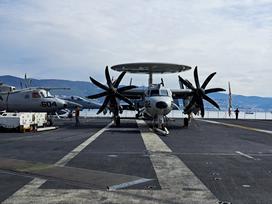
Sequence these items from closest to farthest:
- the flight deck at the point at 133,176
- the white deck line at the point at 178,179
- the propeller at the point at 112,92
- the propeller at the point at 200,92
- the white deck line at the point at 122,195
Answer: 1. the white deck line at the point at 122,195
2. the flight deck at the point at 133,176
3. the white deck line at the point at 178,179
4. the propeller at the point at 200,92
5. the propeller at the point at 112,92

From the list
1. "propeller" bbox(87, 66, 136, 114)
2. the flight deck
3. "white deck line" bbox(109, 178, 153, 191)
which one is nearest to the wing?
"propeller" bbox(87, 66, 136, 114)

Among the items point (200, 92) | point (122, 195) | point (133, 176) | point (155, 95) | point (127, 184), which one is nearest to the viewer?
point (122, 195)

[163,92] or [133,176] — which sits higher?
[163,92]

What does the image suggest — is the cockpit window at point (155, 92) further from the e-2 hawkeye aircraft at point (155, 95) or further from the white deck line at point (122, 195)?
the white deck line at point (122, 195)

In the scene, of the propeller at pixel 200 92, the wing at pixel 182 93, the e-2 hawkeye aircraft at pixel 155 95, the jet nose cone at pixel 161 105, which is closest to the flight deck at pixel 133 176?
the jet nose cone at pixel 161 105

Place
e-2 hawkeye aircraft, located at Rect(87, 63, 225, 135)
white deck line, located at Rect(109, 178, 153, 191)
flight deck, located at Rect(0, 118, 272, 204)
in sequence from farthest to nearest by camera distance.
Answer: e-2 hawkeye aircraft, located at Rect(87, 63, 225, 135) → white deck line, located at Rect(109, 178, 153, 191) → flight deck, located at Rect(0, 118, 272, 204)

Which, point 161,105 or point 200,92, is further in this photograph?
point 200,92

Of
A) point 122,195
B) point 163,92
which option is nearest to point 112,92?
point 163,92

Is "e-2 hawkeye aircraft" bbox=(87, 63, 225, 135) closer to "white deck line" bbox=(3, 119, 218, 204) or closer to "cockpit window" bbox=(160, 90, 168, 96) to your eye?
"cockpit window" bbox=(160, 90, 168, 96)

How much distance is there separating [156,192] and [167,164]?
4.21 metres

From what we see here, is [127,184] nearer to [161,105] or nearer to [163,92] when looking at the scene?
[161,105]

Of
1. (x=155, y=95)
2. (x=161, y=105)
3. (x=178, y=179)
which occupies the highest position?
(x=155, y=95)

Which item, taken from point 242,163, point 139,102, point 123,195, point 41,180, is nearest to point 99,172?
point 41,180

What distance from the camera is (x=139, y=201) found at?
7293 millimetres
